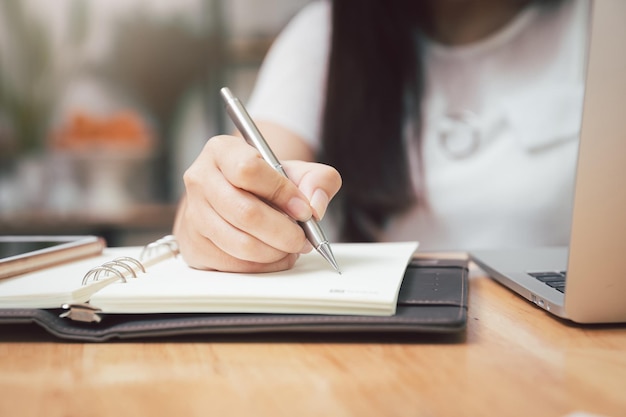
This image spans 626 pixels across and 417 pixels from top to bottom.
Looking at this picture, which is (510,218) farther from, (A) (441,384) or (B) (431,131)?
(A) (441,384)

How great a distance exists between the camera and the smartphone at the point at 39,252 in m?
0.49

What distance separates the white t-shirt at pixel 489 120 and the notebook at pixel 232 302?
2.10 feet

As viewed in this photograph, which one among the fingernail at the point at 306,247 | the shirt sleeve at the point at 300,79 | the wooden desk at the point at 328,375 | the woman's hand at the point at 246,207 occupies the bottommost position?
the wooden desk at the point at 328,375

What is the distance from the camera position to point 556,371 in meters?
0.32

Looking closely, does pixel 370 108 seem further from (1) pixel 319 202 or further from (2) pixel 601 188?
(2) pixel 601 188

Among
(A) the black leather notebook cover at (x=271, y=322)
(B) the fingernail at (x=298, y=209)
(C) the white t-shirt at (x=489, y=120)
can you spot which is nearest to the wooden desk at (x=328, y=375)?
(A) the black leather notebook cover at (x=271, y=322)

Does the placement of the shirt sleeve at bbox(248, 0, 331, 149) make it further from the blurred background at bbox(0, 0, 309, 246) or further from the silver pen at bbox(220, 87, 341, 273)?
the blurred background at bbox(0, 0, 309, 246)

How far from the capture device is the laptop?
1.09 feet

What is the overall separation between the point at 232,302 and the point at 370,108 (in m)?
0.79

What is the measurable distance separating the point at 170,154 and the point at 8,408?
1921 millimetres

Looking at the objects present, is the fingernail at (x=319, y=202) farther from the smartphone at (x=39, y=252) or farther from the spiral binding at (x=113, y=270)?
the smartphone at (x=39, y=252)

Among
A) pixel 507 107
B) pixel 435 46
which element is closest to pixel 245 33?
pixel 435 46

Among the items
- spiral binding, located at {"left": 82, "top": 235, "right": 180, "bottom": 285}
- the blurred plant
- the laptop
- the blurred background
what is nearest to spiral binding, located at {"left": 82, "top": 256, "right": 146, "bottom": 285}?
spiral binding, located at {"left": 82, "top": 235, "right": 180, "bottom": 285}

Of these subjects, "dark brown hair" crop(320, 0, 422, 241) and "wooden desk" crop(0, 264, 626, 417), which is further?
"dark brown hair" crop(320, 0, 422, 241)
